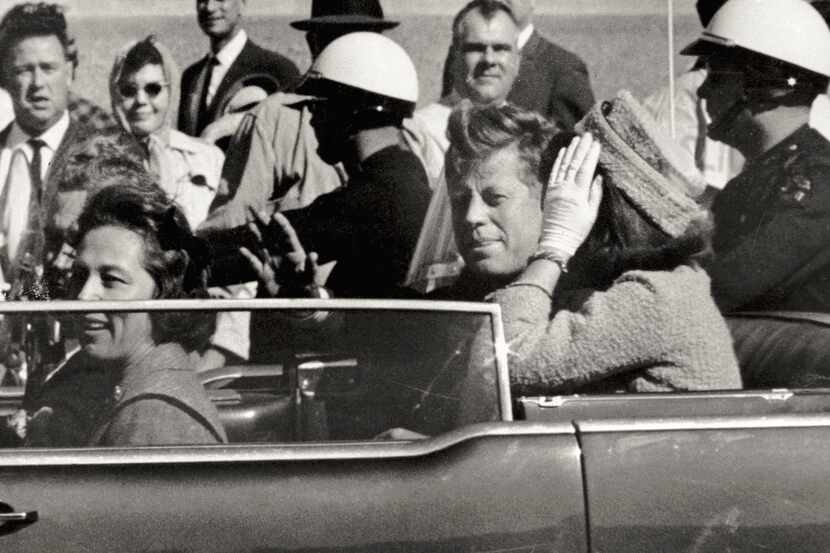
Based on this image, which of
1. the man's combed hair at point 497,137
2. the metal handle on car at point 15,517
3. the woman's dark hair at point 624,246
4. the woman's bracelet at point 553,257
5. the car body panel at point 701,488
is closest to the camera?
the metal handle on car at point 15,517

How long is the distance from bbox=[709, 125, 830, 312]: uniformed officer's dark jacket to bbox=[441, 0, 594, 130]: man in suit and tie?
553 millimetres

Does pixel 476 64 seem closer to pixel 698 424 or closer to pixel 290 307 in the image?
pixel 290 307

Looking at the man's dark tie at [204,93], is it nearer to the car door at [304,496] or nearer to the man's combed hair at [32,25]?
the man's combed hair at [32,25]

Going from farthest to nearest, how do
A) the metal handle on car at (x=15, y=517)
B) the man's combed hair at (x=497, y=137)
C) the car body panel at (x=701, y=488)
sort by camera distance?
the man's combed hair at (x=497, y=137) → the car body panel at (x=701, y=488) → the metal handle on car at (x=15, y=517)

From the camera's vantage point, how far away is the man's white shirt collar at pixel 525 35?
436 centimetres

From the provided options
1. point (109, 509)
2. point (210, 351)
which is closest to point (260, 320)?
point (210, 351)

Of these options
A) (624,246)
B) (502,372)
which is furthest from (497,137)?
(502,372)

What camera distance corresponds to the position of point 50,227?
4.32 metres

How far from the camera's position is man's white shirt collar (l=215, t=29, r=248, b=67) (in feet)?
14.3

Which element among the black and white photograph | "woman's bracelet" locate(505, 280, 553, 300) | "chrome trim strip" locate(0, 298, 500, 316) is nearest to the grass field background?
the black and white photograph

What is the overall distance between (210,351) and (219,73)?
58.4 inches

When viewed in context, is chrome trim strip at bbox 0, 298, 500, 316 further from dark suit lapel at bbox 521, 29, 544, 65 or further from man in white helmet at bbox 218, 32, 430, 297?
dark suit lapel at bbox 521, 29, 544, 65

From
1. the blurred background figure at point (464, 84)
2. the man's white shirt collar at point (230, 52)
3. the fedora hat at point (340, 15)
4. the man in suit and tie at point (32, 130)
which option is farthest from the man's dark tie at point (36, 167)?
the blurred background figure at point (464, 84)

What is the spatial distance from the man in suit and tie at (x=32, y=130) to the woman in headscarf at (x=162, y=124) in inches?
6.3
